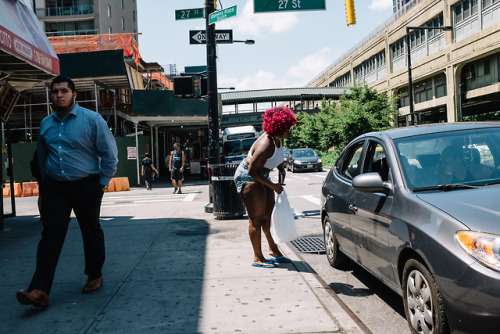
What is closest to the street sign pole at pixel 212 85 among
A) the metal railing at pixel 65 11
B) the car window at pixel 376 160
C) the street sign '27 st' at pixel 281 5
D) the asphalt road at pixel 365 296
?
the street sign '27 st' at pixel 281 5

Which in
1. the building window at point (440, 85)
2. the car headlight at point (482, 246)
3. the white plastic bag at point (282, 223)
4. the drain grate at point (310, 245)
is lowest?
the drain grate at point (310, 245)

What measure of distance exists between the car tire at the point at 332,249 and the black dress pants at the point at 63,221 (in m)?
2.48

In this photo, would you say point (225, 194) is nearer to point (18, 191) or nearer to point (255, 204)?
point (255, 204)

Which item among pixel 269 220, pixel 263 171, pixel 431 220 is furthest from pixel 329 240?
pixel 431 220

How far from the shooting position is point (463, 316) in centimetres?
273

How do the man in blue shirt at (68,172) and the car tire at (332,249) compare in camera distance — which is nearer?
the man in blue shirt at (68,172)

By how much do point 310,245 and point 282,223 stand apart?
67.5 inches

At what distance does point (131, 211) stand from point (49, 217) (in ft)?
26.1

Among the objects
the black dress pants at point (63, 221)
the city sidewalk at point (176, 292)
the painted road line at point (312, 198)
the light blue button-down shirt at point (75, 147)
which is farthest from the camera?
the painted road line at point (312, 198)

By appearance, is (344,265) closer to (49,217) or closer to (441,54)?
(49,217)

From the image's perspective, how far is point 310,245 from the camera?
7.11 m

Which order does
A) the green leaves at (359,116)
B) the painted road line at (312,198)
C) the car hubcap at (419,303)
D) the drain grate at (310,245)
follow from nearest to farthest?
the car hubcap at (419,303) → the drain grate at (310,245) → the painted road line at (312,198) → the green leaves at (359,116)

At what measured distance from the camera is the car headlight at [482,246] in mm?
2654

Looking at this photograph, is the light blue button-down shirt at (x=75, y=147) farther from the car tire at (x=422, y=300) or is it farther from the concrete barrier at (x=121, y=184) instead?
the concrete barrier at (x=121, y=184)
